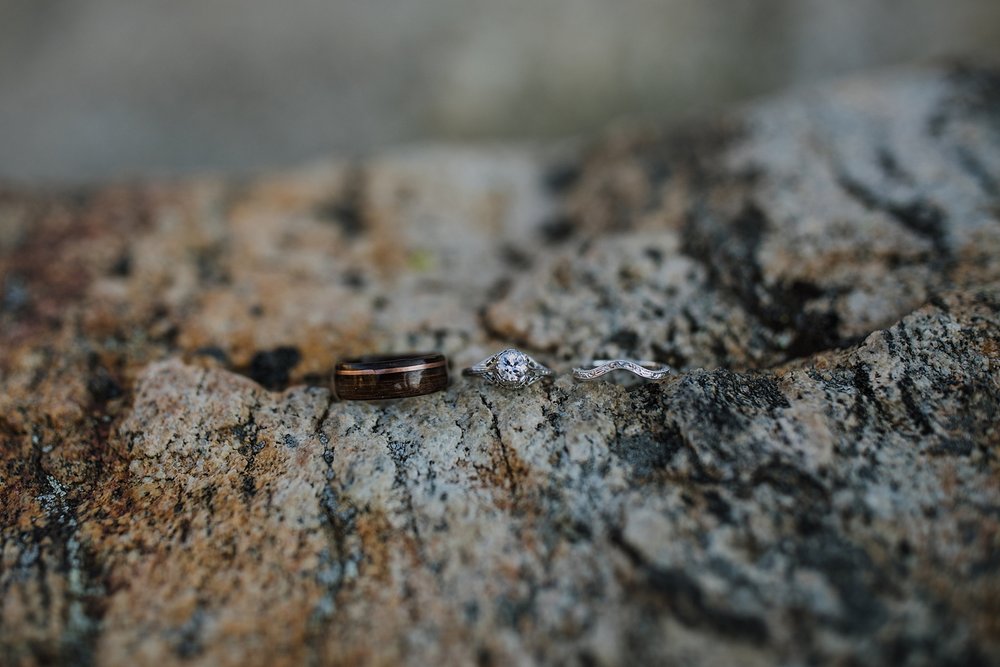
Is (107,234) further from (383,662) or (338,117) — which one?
(338,117)

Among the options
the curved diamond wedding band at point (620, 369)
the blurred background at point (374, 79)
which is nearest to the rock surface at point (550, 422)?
the curved diamond wedding band at point (620, 369)

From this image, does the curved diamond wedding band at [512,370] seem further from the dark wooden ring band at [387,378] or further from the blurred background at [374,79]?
the blurred background at [374,79]

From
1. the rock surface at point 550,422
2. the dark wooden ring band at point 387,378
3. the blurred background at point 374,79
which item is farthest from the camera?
the blurred background at point 374,79

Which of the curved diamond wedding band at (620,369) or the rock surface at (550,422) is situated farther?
the curved diamond wedding band at (620,369)

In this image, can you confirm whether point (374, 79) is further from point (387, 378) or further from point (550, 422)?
point (550, 422)

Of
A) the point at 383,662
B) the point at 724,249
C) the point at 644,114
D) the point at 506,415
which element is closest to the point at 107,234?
the point at 506,415

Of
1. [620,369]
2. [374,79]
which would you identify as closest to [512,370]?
[620,369]

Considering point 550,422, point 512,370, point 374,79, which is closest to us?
point 550,422
